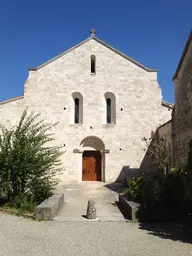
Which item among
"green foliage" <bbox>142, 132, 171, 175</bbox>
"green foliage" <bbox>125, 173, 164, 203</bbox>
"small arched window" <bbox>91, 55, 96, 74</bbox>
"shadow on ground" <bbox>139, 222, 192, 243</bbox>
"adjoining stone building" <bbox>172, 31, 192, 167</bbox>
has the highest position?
"small arched window" <bbox>91, 55, 96, 74</bbox>

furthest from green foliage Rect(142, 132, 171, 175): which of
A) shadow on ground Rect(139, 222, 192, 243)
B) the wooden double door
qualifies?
shadow on ground Rect(139, 222, 192, 243)

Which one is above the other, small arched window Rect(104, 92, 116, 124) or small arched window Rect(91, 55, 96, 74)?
small arched window Rect(91, 55, 96, 74)

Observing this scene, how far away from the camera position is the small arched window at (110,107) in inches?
815

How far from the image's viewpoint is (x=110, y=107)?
69.1ft

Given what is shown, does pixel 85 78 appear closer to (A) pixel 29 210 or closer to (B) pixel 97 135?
(B) pixel 97 135

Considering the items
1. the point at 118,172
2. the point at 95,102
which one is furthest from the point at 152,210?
the point at 95,102

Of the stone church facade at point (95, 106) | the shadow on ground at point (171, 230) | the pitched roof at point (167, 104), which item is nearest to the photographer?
the shadow on ground at point (171, 230)

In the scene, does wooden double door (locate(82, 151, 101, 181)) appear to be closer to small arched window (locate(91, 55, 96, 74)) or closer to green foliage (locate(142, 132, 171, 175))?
green foliage (locate(142, 132, 171, 175))

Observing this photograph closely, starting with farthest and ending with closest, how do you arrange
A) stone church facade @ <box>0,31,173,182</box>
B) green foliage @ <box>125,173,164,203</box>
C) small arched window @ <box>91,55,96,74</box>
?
small arched window @ <box>91,55,96,74</box>, stone church facade @ <box>0,31,173,182</box>, green foliage @ <box>125,173,164,203</box>

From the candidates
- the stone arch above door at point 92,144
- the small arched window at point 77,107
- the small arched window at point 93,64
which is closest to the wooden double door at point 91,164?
the stone arch above door at point 92,144

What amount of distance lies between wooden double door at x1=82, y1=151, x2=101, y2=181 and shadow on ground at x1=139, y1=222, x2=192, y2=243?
42.4 ft

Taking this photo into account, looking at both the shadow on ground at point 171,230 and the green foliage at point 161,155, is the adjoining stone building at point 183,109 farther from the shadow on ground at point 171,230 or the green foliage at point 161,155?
the shadow on ground at point 171,230

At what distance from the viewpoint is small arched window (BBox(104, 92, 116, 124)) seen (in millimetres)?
20703

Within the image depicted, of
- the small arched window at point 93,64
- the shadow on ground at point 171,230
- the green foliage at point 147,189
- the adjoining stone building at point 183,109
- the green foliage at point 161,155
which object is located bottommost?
the shadow on ground at point 171,230
